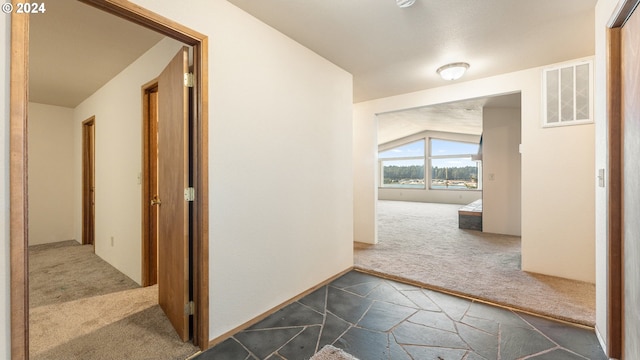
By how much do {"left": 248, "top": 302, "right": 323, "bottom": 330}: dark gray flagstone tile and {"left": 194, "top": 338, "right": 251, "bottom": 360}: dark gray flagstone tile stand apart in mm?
228

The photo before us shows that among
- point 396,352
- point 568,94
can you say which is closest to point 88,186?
point 396,352

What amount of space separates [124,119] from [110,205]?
114 centimetres

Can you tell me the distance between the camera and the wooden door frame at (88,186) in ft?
15.1

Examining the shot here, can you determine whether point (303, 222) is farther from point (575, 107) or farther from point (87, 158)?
point (87, 158)

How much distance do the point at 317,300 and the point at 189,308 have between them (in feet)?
3.71

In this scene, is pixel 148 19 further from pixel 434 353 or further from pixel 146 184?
pixel 434 353

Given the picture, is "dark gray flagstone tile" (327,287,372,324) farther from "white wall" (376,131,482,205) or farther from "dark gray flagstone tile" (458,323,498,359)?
"white wall" (376,131,482,205)

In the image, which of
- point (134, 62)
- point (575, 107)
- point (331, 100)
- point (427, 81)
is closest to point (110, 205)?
point (134, 62)

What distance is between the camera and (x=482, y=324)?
2.11m

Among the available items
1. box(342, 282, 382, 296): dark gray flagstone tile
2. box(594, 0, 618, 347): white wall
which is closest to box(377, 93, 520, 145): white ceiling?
A: box(594, 0, 618, 347): white wall

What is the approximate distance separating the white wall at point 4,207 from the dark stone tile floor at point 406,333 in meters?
0.98

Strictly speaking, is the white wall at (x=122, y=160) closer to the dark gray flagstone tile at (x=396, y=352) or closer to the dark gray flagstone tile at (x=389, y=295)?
the dark gray flagstone tile at (x=389, y=295)

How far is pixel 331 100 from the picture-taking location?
10.0 ft

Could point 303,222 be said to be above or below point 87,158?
below
